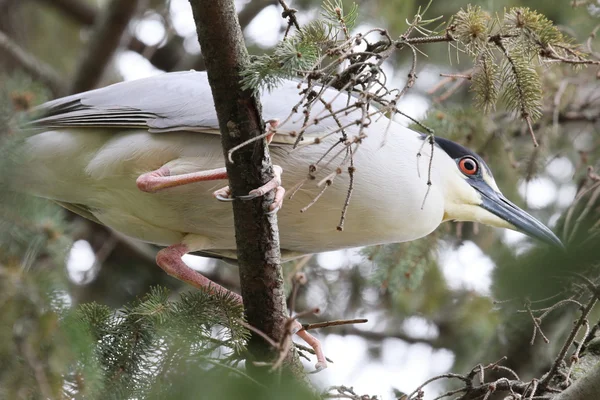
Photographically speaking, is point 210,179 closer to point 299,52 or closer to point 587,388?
point 299,52

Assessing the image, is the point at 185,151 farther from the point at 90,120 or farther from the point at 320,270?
the point at 320,270

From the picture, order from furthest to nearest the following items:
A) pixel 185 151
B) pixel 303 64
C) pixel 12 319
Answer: pixel 185 151 → pixel 303 64 → pixel 12 319

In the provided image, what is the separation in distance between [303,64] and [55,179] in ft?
5.12

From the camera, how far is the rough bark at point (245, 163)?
7.48ft

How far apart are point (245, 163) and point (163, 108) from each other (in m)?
0.96

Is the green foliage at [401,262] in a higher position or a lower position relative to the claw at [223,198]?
higher

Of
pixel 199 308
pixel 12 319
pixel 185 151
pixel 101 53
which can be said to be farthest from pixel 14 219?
pixel 101 53

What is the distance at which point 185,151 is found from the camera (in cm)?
310

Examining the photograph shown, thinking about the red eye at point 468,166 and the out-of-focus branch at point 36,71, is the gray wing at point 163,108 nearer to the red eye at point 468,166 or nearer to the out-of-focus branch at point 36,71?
the red eye at point 468,166

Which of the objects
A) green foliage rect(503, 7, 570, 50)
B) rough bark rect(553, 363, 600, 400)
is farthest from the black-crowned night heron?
rough bark rect(553, 363, 600, 400)

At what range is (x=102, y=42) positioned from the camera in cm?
465

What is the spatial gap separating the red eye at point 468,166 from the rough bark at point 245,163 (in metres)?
1.42

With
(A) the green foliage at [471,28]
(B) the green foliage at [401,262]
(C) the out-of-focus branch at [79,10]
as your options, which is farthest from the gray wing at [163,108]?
(C) the out-of-focus branch at [79,10]

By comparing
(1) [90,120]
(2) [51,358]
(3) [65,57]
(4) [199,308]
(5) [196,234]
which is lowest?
(2) [51,358]
